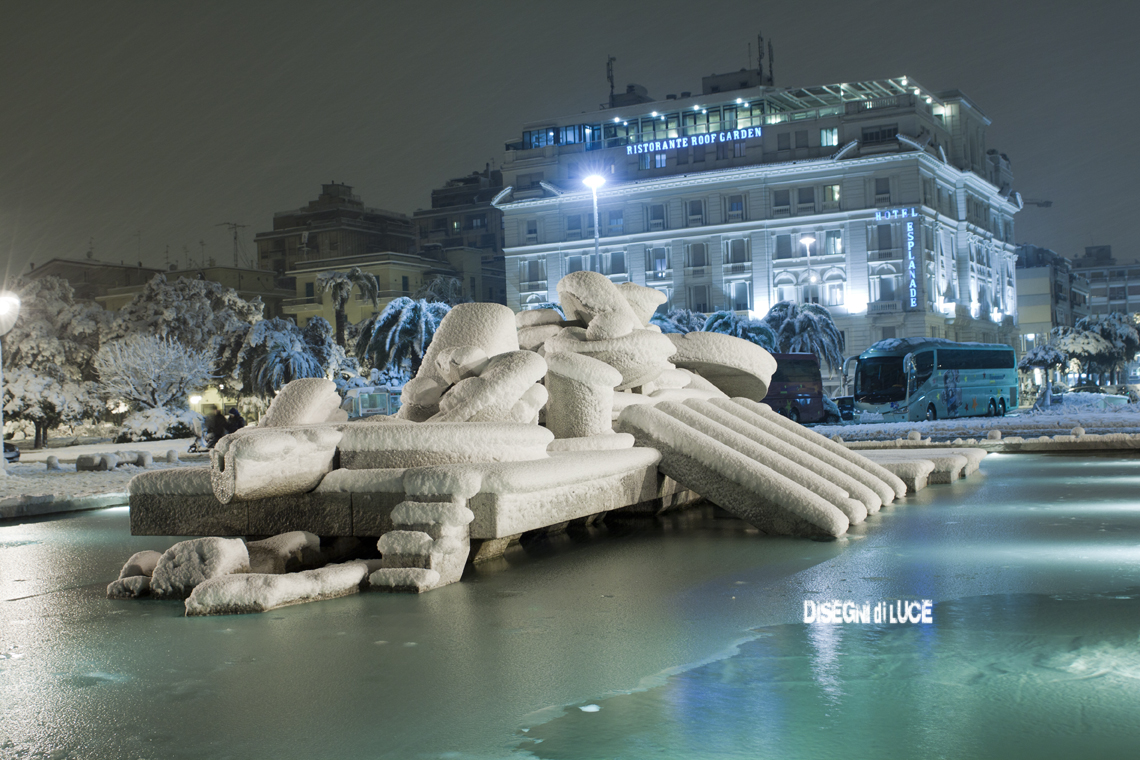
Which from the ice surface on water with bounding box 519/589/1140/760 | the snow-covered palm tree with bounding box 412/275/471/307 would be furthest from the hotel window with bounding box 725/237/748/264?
the ice surface on water with bounding box 519/589/1140/760

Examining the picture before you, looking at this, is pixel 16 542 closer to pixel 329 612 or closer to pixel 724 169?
pixel 329 612

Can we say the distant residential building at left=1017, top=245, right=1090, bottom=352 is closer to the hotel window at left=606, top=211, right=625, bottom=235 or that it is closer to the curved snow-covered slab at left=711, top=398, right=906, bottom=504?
the hotel window at left=606, top=211, right=625, bottom=235

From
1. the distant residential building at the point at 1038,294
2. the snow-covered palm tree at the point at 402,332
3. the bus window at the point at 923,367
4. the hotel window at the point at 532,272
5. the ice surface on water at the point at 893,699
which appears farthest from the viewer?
the distant residential building at the point at 1038,294

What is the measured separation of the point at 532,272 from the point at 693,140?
14.1 m

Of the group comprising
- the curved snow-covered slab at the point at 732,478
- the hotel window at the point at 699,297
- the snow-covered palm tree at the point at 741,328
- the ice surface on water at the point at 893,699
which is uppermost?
the hotel window at the point at 699,297

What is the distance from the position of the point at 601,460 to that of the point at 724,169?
211 ft

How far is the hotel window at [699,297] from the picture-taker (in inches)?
2783

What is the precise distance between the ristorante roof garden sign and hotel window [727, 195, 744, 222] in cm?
378

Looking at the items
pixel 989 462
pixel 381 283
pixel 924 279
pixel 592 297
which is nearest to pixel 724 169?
pixel 924 279

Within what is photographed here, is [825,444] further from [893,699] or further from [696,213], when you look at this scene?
[696,213]

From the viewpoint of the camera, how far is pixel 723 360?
1091cm

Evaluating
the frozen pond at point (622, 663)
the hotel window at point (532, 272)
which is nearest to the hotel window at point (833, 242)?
the hotel window at point (532, 272)

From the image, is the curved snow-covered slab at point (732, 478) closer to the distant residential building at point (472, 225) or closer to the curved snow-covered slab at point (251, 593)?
the curved snow-covered slab at point (251, 593)

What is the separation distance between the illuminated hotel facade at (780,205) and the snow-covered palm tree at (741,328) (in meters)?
18.4
